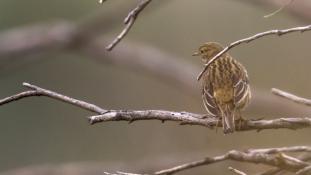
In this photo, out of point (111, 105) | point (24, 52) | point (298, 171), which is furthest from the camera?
point (111, 105)

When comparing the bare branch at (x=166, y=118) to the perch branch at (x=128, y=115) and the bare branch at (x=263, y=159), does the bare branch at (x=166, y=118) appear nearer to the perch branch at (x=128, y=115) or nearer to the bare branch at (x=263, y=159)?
the perch branch at (x=128, y=115)

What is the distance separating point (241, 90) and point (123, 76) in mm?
7972

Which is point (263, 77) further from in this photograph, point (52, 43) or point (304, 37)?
point (52, 43)

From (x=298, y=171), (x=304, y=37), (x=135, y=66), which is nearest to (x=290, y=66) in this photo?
(x=304, y=37)

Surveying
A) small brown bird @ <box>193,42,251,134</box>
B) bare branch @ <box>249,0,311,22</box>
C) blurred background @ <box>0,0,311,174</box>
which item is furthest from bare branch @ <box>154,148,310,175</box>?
blurred background @ <box>0,0,311,174</box>

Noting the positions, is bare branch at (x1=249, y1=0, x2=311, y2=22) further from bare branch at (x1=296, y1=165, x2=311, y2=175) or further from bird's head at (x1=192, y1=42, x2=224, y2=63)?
bare branch at (x1=296, y1=165, x2=311, y2=175)

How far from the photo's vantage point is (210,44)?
521 centimetres

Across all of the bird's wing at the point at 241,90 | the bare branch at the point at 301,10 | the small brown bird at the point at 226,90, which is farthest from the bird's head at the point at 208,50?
the bare branch at the point at 301,10

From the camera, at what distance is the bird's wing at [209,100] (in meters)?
4.12

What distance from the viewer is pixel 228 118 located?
3910 millimetres

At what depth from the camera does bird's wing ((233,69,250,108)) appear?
4.27 metres

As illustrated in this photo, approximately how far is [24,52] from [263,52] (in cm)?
265

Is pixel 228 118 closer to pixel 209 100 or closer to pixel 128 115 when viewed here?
pixel 209 100

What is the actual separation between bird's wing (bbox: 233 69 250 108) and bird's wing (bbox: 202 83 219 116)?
0.34 feet
